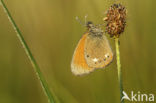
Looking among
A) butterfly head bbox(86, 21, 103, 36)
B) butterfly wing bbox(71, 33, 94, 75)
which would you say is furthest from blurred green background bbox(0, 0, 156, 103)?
butterfly head bbox(86, 21, 103, 36)

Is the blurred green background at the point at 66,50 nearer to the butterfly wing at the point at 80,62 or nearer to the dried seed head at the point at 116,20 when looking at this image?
the butterfly wing at the point at 80,62

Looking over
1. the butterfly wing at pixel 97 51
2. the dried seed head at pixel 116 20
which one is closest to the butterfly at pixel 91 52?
the butterfly wing at pixel 97 51

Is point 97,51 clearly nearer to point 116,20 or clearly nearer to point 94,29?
point 94,29

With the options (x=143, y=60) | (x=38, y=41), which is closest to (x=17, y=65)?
(x=38, y=41)

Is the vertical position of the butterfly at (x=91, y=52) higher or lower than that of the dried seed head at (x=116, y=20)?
lower

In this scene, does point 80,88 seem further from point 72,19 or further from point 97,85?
point 72,19

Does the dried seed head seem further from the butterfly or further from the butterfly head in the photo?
the butterfly head

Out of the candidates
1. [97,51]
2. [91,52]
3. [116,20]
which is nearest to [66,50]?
[91,52]
